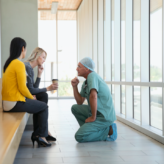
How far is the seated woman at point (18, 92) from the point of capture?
8.79ft

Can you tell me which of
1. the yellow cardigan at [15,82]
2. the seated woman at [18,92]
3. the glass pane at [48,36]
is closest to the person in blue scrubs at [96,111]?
the seated woman at [18,92]

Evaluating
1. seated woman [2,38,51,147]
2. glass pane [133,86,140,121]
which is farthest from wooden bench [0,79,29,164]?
glass pane [133,86,140,121]

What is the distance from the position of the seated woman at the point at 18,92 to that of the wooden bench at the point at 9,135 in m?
0.11

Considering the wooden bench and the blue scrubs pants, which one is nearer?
the wooden bench

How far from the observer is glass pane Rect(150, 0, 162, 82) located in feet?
12.1

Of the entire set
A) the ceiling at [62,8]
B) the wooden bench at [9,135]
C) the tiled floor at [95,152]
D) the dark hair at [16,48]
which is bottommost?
the tiled floor at [95,152]

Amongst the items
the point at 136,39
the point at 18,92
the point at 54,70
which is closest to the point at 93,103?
the point at 18,92

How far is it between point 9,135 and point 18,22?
9.35ft

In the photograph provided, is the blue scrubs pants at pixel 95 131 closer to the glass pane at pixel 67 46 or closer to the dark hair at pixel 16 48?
the dark hair at pixel 16 48

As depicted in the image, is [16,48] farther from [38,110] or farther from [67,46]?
[67,46]

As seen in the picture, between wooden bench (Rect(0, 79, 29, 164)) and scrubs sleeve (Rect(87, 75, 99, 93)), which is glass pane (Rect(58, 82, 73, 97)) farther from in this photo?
wooden bench (Rect(0, 79, 29, 164))

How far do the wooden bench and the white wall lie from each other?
5.77 feet

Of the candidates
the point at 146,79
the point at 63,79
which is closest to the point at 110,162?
the point at 146,79

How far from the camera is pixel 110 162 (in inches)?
94.8
